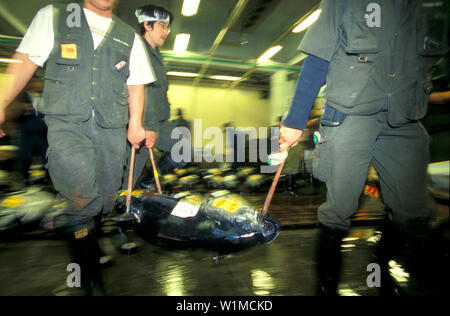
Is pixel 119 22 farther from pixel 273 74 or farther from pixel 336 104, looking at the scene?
pixel 273 74

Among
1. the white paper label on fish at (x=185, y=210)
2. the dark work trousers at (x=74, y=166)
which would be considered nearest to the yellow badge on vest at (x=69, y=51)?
the dark work trousers at (x=74, y=166)

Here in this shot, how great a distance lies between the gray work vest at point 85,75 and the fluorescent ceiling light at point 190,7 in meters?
3.20

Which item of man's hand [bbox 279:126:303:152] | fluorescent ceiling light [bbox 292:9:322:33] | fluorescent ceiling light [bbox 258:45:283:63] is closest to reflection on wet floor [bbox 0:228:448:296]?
man's hand [bbox 279:126:303:152]

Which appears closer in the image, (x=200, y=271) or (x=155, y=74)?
(x=200, y=271)

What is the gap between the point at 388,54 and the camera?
1.22m

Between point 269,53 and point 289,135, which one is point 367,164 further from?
point 269,53

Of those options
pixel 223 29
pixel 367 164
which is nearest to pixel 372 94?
pixel 367 164

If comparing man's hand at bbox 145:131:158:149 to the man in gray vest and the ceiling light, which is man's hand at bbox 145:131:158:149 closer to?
the man in gray vest

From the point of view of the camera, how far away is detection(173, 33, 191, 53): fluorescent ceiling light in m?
5.68

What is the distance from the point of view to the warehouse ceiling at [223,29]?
14.2 ft

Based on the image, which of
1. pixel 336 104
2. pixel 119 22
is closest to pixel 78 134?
pixel 119 22

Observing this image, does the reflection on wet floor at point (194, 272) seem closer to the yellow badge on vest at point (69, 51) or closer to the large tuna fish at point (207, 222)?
the large tuna fish at point (207, 222)

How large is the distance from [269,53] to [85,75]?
6572mm

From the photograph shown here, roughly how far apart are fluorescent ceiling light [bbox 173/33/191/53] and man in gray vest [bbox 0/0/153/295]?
4508 mm
